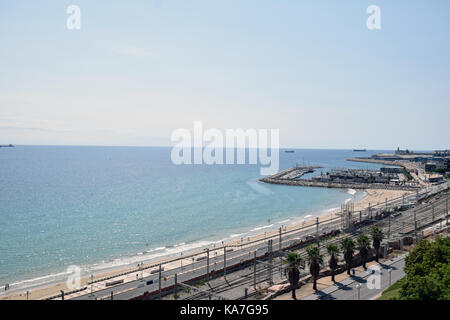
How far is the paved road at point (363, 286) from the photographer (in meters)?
25.1

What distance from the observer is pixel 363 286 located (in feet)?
88.4

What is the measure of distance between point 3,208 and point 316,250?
62.0 m

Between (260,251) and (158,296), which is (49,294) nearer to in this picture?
(158,296)

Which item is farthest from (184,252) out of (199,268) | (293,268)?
(293,268)

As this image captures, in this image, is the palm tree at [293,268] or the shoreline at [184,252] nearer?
the palm tree at [293,268]

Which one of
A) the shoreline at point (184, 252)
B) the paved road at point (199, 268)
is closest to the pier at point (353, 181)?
the shoreline at point (184, 252)

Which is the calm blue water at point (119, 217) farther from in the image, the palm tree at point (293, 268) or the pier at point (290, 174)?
the pier at point (290, 174)

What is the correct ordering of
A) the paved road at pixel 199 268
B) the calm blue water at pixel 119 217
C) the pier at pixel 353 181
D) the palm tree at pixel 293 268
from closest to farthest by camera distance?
the palm tree at pixel 293 268 → the paved road at pixel 199 268 → the calm blue water at pixel 119 217 → the pier at pixel 353 181

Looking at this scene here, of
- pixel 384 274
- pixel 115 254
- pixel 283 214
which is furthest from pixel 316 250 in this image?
pixel 283 214

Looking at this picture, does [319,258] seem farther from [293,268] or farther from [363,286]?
[363,286]

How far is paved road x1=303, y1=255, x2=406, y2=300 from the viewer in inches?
989

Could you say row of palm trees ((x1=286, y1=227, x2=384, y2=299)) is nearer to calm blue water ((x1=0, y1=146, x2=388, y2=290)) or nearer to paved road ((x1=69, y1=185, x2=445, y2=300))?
paved road ((x1=69, y1=185, x2=445, y2=300))

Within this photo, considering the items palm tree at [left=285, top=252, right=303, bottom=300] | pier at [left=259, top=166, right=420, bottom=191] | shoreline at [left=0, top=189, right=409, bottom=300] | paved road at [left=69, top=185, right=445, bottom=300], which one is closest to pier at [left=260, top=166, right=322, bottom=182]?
pier at [left=259, top=166, right=420, bottom=191]

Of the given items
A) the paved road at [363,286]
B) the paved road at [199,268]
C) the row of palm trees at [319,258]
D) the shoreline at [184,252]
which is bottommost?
the shoreline at [184,252]
